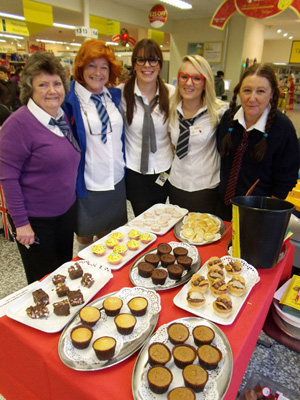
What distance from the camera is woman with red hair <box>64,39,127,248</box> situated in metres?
1.98

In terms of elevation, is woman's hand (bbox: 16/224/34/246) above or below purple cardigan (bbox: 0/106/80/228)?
below

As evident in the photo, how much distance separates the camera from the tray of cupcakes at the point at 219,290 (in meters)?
1.15

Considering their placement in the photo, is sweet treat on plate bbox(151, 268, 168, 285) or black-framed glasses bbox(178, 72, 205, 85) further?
black-framed glasses bbox(178, 72, 205, 85)

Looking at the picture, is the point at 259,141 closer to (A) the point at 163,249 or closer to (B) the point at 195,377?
(A) the point at 163,249

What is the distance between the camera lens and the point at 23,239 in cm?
174

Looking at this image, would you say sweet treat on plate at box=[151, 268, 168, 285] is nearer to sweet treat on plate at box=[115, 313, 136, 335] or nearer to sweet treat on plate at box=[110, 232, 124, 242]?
sweet treat on plate at box=[115, 313, 136, 335]

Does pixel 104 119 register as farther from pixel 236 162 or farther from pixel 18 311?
pixel 18 311

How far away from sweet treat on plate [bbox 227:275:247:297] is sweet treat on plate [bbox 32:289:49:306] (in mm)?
769

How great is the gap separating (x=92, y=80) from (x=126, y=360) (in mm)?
1722

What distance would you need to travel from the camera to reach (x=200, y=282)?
1.26m

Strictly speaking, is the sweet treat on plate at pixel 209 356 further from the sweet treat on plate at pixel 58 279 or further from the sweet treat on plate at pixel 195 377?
the sweet treat on plate at pixel 58 279

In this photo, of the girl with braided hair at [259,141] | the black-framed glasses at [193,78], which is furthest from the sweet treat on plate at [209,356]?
the black-framed glasses at [193,78]

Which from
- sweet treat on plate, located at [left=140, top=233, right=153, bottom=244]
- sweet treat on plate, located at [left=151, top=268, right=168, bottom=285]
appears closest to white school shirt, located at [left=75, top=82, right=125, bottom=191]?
sweet treat on plate, located at [left=140, top=233, right=153, bottom=244]

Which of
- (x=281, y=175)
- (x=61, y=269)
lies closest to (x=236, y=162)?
(x=281, y=175)
